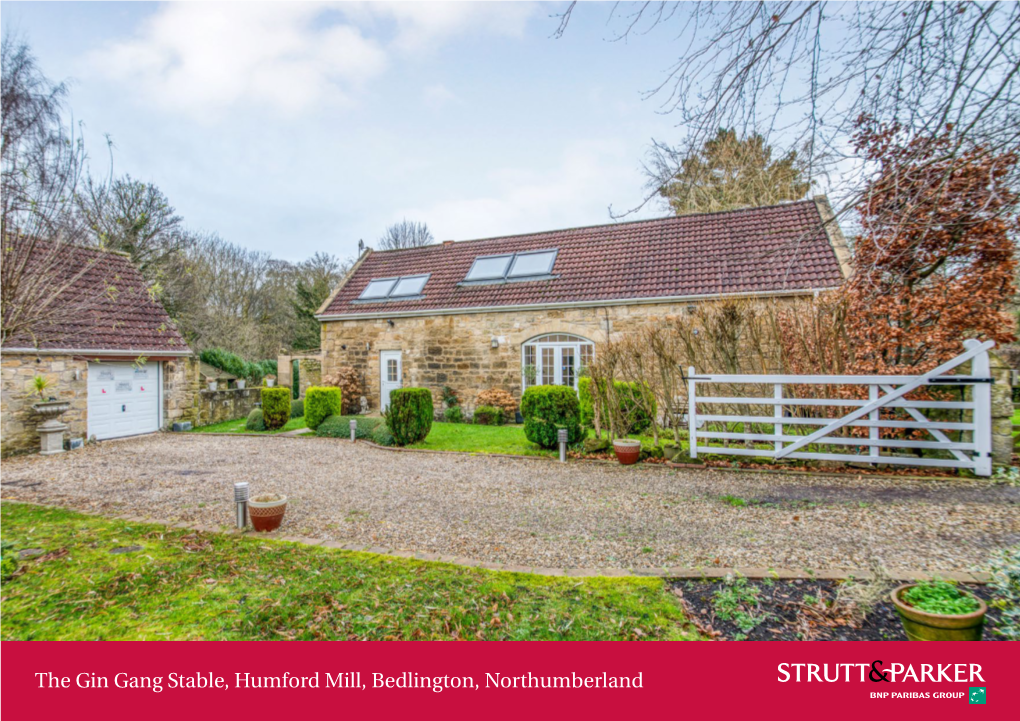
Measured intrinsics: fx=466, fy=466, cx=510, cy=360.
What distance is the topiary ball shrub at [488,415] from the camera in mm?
12578

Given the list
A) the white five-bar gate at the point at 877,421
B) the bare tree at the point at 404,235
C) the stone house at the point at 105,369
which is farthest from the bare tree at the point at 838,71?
the bare tree at the point at 404,235

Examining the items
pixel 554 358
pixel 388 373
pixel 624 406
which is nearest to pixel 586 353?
pixel 554 358

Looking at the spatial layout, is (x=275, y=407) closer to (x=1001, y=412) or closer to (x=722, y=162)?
(x=722, y=162)

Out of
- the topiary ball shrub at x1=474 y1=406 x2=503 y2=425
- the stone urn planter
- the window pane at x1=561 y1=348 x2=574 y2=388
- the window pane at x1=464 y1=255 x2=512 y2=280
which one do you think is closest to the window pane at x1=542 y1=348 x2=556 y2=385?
the window pane at x1=561 y1=348 x2=574 y2=388

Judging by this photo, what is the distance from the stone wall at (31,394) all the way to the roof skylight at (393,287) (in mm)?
7404

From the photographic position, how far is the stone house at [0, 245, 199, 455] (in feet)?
31.2

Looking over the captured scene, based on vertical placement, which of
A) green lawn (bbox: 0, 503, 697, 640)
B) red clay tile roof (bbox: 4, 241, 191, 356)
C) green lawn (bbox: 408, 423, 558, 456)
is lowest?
green lawn (bbox: 408, 423, 558, 456)

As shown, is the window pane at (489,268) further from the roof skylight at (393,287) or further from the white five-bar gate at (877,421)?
the white five-bar gate at (877,421)

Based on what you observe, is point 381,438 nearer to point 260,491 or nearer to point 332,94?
point 260,491

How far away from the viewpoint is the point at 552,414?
332 inches

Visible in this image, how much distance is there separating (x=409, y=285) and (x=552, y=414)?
28.6 feet

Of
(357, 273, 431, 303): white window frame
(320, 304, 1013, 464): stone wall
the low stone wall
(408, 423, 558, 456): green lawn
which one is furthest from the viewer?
(357, 273, 431, 303): white window frame

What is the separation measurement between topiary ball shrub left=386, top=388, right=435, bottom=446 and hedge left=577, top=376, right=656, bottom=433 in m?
3.40

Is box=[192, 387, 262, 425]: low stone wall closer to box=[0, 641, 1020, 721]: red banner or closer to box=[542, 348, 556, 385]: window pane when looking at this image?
box=[542, 348, 556, 385]: window pane
